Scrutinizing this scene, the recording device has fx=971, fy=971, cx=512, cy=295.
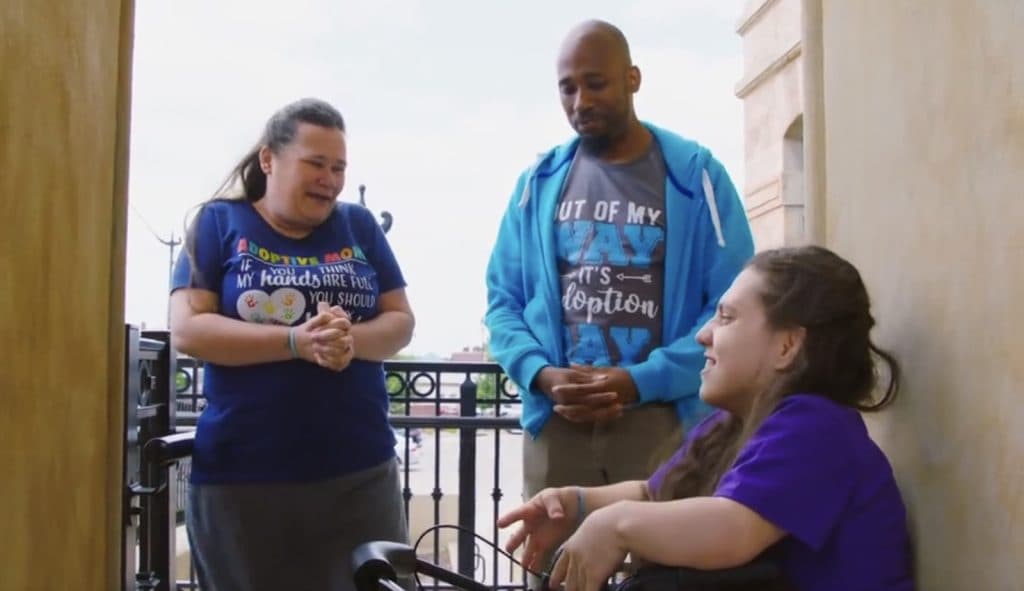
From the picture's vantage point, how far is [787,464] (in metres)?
1.17

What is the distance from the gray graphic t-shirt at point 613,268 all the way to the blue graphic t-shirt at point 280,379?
0.44 m

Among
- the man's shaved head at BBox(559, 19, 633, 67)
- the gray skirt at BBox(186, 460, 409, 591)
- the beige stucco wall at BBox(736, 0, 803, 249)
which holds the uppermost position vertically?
the beige stucco wall at BBox(736, 0, 803, 249)

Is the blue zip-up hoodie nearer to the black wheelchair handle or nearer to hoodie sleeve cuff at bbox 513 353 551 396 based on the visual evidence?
hoodie sleeve cuff at bbox 513 353 551 396

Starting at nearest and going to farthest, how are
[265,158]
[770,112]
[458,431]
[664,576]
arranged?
[664,576], [265,158], [458,431], [770,112]

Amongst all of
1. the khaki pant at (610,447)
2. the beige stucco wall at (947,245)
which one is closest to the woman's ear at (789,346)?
the beige stucco wall at (947,245)

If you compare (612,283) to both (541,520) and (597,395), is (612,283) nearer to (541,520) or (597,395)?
(597,395)

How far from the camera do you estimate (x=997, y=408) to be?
111cm

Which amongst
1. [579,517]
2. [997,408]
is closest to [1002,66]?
[997,408]

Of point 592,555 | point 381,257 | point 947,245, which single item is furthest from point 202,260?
point 947,245

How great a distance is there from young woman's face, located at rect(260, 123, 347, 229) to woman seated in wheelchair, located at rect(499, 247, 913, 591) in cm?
98

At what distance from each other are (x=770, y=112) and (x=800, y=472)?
554 centimetres

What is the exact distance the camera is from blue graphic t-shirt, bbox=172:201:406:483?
195cm

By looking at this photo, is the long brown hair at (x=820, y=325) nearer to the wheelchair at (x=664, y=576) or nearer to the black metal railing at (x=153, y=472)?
the wheelchair at (x=664, y=576)

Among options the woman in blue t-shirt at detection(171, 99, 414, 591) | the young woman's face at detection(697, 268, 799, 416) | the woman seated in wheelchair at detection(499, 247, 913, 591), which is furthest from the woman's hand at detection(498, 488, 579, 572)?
the woman in blue t-shirt at detection(171, 99, 414, 591)
